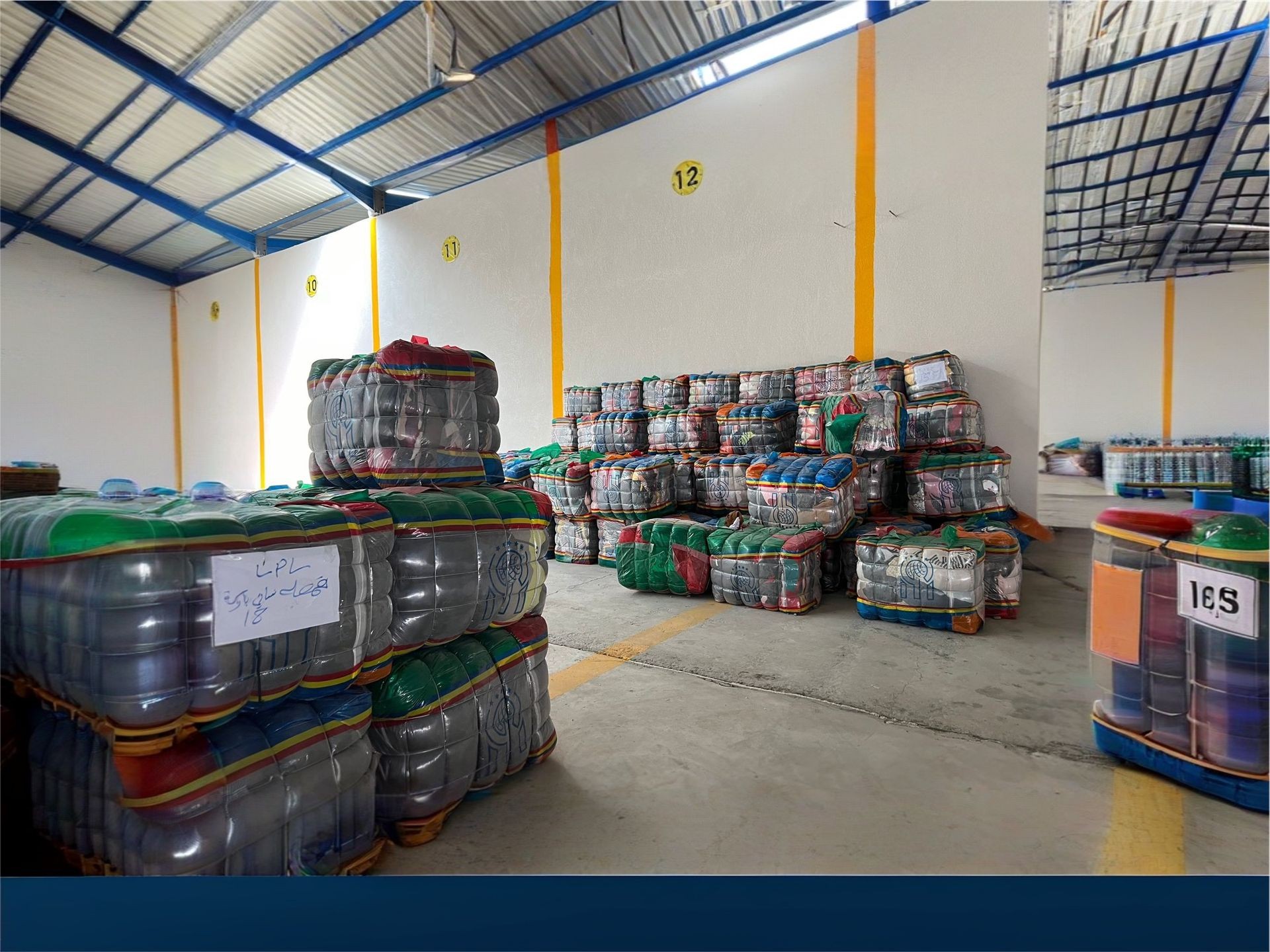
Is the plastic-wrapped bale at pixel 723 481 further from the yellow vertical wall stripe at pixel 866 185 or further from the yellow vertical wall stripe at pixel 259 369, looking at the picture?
the yellow vertical wall stripe at pixel 259 369

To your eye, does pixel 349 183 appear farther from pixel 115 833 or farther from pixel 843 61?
pixel 115 833

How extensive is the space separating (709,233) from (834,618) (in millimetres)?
5807

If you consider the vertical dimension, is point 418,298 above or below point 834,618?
above

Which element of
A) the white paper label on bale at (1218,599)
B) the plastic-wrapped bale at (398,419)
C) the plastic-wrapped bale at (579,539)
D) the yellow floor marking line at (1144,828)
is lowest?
the yellow floor marking line at (1144,828)

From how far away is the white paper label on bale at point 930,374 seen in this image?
6074 mm

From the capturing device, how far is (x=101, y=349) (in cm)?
1517

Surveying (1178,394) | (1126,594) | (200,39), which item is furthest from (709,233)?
(1178,394)

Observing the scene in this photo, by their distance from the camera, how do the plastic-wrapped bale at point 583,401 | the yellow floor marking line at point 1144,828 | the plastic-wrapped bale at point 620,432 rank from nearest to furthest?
the yellow floor marking line at point 1144,828
the plastic-wrapped bale at point 620,432
the plastic-wrapped bale at point 583,401

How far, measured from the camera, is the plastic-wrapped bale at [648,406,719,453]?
23.8 ft

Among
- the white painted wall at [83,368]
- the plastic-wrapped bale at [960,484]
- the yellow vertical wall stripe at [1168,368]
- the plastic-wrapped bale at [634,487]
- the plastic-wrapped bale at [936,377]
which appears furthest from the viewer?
the yellow vertical wall stripe at [1168,368]

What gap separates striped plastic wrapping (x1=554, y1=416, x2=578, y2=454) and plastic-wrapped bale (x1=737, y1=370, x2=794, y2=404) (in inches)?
99.3

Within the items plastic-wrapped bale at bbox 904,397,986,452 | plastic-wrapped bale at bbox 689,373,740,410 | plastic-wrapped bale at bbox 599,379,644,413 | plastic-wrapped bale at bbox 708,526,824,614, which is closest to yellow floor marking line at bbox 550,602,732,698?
plastic-wrapped bale at bbox 708,526,824,614

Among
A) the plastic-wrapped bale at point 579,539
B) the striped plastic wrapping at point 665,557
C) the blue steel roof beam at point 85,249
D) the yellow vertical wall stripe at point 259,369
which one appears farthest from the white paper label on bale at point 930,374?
the blue steel roof beam at point 85,249

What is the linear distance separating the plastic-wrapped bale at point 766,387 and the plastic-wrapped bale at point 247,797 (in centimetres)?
609
